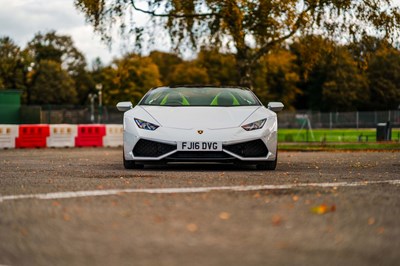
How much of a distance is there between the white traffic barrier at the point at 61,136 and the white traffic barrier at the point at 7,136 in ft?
4.07

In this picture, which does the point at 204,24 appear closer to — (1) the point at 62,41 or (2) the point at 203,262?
(2) the point at 203,262

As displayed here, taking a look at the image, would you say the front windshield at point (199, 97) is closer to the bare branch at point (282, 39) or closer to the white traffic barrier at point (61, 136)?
the bare branch at point (282, 39)

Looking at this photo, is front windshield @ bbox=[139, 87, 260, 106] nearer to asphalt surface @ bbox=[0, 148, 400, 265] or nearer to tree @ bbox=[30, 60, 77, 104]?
asphalt surface @ bbox=[0, 148, 400, 265]

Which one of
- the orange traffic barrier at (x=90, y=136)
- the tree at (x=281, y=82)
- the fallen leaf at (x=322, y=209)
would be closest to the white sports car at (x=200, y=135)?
the fallen leaf at (x=322, y=209)

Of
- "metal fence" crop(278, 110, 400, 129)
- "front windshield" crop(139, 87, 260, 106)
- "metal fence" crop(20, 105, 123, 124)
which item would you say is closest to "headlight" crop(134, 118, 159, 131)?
"front windshield" crop(139, 87, 260, 106)

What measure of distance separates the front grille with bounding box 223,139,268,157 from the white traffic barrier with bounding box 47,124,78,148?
1573 cm

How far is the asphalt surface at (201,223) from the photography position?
422cm

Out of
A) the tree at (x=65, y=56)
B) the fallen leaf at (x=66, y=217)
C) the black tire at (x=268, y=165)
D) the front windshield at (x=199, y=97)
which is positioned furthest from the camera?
Answer: the tree at (x=65, y=56)

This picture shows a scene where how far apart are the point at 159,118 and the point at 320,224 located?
583 centimetres

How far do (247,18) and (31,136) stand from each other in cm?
849

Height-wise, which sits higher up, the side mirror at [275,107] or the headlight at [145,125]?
the side mirror at [275,107]

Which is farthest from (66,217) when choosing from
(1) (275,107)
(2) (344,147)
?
(2) (344,147)

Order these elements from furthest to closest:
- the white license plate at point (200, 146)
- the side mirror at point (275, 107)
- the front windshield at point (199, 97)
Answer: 1. the side mirror at point (275, 107)
2. the front windshield at point (199, 97)
3. the white license plate at point (200, 146)

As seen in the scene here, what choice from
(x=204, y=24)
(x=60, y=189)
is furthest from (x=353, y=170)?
(x=204, y=24)
